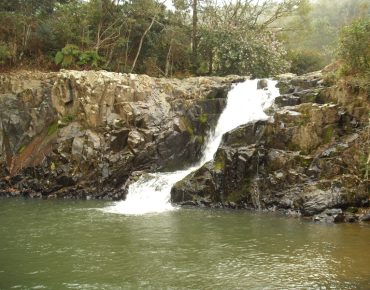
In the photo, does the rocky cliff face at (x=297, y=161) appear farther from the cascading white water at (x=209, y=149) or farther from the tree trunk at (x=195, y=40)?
the tree trunk at (x=195, y=40)

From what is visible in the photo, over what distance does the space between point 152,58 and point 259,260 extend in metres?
22.5

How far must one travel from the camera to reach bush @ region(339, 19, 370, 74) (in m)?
18.7

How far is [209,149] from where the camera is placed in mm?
22469

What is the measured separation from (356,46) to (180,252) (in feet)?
41.8

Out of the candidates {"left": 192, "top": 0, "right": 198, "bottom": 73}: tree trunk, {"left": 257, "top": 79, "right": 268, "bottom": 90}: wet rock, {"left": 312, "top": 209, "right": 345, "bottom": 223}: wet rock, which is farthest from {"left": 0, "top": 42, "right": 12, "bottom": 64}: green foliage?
{"left": 312, "top": 209, "right": 345, "bottom": 223}: wet rock

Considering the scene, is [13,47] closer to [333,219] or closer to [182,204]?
[182,204]

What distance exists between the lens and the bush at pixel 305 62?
125 ft

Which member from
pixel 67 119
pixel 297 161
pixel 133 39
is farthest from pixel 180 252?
pixel 133 39

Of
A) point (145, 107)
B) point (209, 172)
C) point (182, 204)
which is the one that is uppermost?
point (145, 107)

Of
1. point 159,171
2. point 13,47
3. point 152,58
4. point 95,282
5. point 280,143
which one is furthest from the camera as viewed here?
point 152,58

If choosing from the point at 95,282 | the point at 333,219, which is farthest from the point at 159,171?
the point at 95,282

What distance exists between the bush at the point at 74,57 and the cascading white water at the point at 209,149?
1005cm

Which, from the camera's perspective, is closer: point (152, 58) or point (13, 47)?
point (13, 47)

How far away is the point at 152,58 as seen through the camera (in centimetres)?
3081
